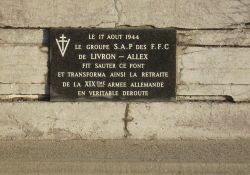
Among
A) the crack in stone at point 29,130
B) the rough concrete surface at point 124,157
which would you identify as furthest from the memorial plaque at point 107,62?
the rough concrete surface at point 124,157

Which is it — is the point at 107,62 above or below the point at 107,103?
above

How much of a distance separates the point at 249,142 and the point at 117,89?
131 cm

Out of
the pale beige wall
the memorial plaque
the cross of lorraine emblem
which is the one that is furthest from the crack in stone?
the cross of lorraine emblem

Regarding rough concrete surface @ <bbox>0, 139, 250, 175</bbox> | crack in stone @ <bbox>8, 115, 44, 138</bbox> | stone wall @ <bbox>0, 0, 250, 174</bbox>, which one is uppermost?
stone wall @ <bbox>0, 0, 250, 174</bbox>

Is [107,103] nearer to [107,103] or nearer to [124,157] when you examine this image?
[107,103]

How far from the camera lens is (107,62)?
394 centimetres

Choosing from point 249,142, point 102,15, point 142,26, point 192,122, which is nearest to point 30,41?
point 102,15

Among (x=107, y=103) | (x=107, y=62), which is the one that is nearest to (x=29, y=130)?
(x=107, y=103)

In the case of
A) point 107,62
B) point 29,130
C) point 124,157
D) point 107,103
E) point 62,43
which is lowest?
point 124,157

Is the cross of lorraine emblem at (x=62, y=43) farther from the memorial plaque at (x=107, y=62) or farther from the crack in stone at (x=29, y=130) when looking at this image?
the crack in stone at (x=29, y=130)

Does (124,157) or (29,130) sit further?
(29,130)

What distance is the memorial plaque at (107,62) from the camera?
12.9ft

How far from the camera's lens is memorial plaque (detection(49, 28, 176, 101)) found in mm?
3936

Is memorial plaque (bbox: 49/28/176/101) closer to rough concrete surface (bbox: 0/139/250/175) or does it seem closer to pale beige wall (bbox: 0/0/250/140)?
pale beige wall (bbox: 0/0/250/140)
